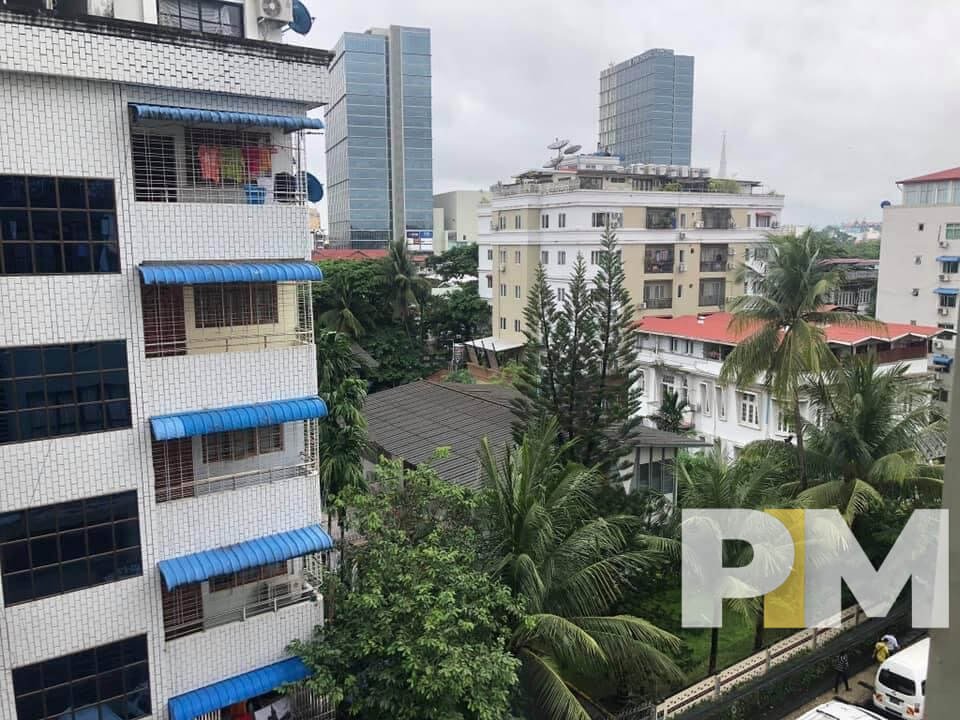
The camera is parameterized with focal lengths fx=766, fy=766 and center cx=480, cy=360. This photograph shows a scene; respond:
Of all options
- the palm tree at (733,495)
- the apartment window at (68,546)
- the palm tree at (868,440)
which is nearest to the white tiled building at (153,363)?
the apartment window at (68,546)

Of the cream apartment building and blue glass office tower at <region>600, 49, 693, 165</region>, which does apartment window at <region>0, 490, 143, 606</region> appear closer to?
the cream apartment building

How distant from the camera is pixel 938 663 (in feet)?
2.37

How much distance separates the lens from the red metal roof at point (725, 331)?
1535 cm

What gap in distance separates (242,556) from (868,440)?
25.1ft

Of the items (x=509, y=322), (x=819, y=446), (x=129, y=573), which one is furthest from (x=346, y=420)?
(x=509, y=322)

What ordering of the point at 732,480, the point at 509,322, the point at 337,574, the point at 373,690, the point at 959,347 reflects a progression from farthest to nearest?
1. the point at 509,322
2. the point at 732,480
3. the point at 337,574
4. the point at 373,690
5. the point at 959,347

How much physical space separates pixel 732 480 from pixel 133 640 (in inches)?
230

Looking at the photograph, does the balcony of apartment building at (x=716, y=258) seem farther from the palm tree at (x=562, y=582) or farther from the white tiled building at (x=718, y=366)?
the palm tree at (x=562, y=582)

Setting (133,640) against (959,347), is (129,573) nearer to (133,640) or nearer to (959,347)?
(133,640)

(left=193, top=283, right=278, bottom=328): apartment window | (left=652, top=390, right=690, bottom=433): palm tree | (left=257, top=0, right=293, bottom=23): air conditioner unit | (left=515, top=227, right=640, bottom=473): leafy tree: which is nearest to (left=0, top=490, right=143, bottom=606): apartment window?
(left=193, top=283, right=278, bottom=328): apartment window

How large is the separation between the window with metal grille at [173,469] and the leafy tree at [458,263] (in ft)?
87.4

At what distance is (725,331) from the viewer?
16938 millimetres

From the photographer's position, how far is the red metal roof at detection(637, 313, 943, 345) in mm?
15352

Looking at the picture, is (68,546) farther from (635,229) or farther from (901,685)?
(635,229)
